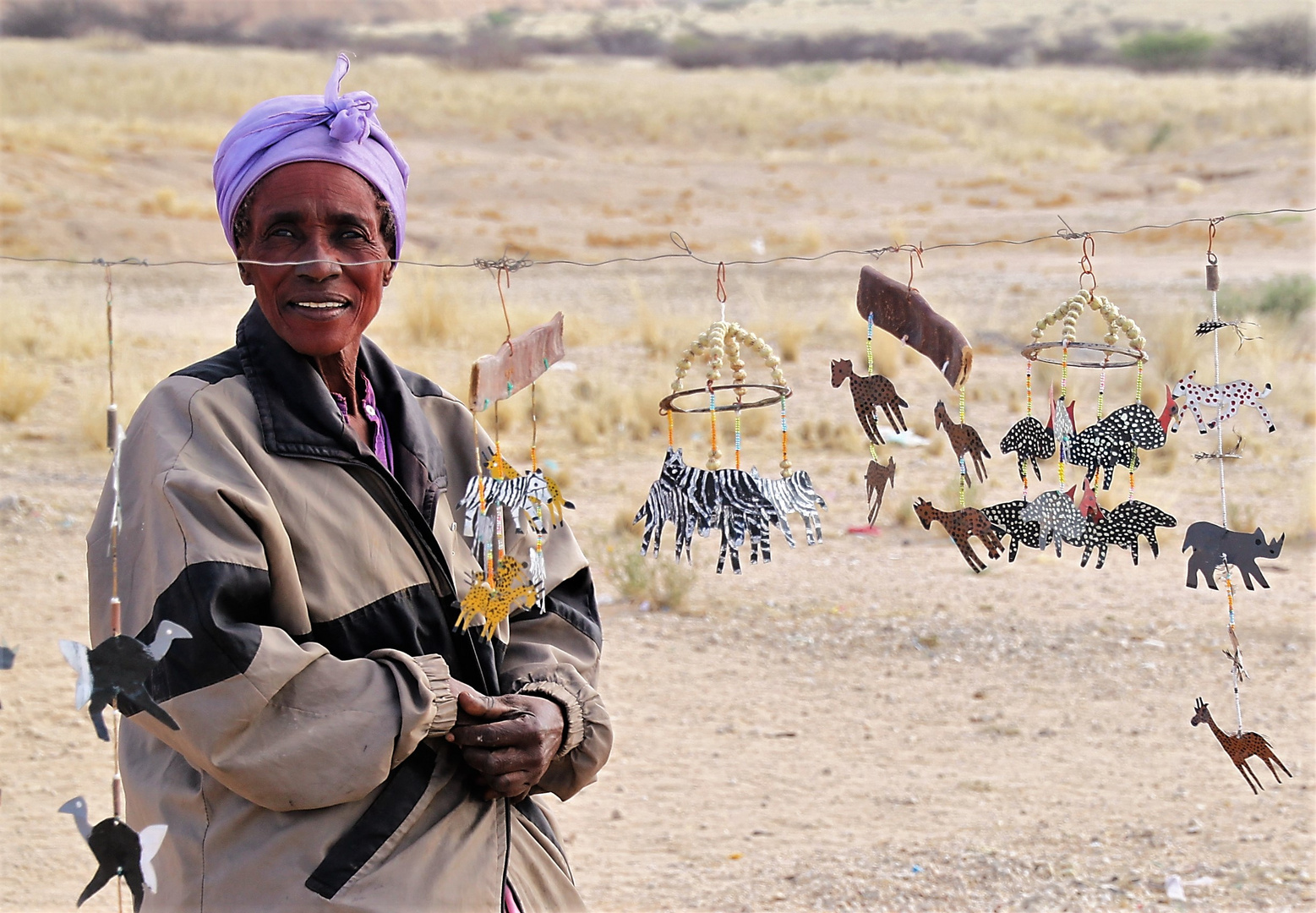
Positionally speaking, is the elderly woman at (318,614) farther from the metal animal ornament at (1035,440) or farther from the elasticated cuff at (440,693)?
the metal animal ornament at (1035,440)

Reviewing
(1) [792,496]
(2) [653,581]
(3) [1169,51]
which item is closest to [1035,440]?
(1) [792,496]

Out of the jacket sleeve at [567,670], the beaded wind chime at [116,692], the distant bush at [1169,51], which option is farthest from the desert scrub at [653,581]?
the distant bush at [1169,51]

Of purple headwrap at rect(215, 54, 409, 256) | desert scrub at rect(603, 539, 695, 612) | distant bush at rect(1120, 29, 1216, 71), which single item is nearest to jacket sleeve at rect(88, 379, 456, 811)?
purple headwrap at rect(215, 54, 409, 256)

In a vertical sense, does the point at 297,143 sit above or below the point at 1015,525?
above

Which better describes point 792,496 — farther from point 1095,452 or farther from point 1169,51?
point 1169,51

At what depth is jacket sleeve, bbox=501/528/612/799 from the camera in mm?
2400

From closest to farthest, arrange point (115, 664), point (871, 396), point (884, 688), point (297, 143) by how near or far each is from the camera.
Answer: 1. point (115, 664)
2. point (297, 143)
3. point (871, 396)
4. point (884, 688)

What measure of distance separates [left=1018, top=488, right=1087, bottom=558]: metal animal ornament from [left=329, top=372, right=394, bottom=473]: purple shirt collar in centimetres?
121

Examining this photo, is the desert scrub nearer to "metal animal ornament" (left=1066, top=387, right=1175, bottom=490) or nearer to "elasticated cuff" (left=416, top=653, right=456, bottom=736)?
"metal animal ornament" (left=1066, top=387, right=1175, bottom=490)

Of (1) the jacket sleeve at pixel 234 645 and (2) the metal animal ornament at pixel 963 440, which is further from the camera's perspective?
(2) the metal animal ornament at pixel 963 440

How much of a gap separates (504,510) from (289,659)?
578 millimetres

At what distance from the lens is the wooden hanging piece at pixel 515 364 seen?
88.4 inches

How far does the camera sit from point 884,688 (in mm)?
5988

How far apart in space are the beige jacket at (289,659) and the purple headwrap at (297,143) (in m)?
0.23
